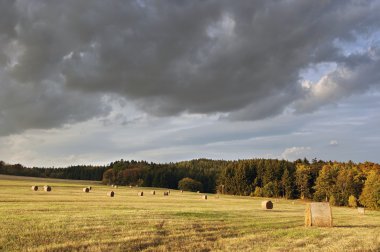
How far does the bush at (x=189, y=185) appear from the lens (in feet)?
468

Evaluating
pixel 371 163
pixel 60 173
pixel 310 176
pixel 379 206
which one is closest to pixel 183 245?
pixel 379 206

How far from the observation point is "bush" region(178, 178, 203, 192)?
142500 millimetres

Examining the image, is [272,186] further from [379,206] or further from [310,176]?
[379,206]

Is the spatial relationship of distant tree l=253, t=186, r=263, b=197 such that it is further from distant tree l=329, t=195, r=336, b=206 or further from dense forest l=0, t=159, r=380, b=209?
distant tree l=329, t=195, r=336, b=206

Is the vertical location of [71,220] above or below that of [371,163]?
below

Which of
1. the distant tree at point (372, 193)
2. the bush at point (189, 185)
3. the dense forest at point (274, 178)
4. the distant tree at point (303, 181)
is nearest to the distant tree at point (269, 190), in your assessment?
the dense forest at point (274, 178)

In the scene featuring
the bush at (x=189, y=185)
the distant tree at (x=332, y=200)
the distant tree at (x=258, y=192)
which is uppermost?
the bush at (x=189, y=185)

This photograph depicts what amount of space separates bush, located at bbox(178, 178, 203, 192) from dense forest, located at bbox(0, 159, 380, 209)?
0.62 m

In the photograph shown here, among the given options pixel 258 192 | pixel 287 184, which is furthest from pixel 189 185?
pixel 287 184

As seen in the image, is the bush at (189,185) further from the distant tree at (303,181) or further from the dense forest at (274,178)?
the distant tree at (303,181)

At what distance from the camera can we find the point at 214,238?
1955cm

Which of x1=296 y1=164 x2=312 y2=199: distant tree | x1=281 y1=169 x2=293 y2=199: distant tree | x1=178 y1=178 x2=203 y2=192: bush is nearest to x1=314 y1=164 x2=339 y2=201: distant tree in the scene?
x1=296 y1=164 x2=312 y2=199: distant tree

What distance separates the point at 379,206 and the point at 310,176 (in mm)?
35830

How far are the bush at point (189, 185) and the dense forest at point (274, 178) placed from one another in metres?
0.62
